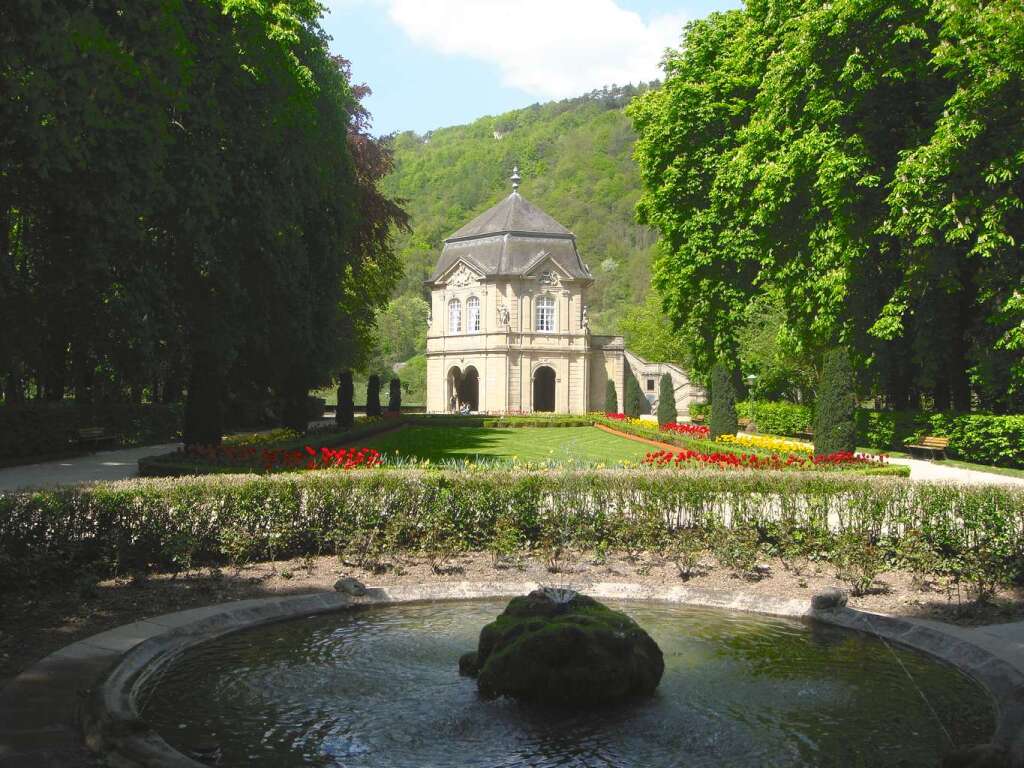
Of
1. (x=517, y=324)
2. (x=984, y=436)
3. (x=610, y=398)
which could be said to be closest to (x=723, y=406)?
(x=984, y=436)

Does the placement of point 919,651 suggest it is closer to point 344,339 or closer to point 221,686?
point 221,686

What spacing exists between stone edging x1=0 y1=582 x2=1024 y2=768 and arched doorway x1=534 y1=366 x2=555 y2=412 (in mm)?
44048

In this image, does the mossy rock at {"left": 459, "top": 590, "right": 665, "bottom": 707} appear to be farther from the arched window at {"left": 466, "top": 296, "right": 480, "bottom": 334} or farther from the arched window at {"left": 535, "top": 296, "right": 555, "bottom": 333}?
the arched window at {"left": 466, "top": 296, "right": 480, "bottom": 334}

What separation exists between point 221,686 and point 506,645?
191cm

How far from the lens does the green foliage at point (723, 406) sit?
26281mm

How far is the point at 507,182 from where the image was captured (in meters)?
102

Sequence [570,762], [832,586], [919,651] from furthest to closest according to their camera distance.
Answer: [832,586]
[919,651]
[570,762]

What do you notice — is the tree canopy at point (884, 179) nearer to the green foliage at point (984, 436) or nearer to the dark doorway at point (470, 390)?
the green foliage at point (984, 436)

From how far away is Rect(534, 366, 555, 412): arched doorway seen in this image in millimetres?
52781

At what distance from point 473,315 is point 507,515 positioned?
41.0m

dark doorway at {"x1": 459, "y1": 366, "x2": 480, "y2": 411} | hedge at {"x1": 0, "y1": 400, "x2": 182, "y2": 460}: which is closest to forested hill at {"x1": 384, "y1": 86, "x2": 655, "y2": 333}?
dark doorway at {"x1": 459, "y1": 366, "x2": 480, "y2": 411}

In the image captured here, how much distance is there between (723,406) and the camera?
26.3m

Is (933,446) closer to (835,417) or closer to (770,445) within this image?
(770,445)

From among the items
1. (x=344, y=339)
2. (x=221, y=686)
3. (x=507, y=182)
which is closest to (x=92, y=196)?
(x=221, y=686)
